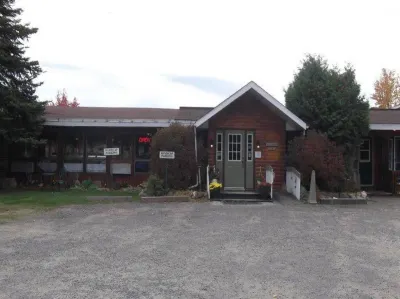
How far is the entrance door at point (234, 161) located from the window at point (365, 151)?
6110mm

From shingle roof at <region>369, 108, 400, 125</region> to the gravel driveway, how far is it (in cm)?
641

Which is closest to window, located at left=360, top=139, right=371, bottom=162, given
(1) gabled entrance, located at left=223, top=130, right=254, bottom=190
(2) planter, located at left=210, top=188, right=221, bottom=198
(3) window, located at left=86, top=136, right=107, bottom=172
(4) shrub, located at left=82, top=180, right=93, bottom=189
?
(1) gabled entrance, located at left=223, top=130, right=254, bottom=190

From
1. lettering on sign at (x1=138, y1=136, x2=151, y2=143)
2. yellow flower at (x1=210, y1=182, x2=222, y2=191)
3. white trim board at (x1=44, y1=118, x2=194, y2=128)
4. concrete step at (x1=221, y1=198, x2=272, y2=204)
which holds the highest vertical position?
white trim board at (x1=44, y1=118, x2=194, y2=128)

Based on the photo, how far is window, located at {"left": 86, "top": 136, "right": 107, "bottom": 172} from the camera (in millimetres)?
16391

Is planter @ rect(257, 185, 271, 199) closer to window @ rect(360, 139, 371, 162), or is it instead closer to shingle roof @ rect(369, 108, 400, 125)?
shingle roof @ rect(369, 108, 400, 125)

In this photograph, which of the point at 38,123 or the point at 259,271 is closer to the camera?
the point at 259,271

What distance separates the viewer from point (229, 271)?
214 inches

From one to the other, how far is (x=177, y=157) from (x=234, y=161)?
2543 mm

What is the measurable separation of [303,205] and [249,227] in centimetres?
387

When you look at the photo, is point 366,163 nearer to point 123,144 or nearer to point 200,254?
point 123,144

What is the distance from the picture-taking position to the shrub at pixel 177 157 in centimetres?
1302

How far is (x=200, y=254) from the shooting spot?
20.8 feet

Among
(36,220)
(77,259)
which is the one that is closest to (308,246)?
(77,259)

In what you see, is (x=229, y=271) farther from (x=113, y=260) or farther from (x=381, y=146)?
(x=381, y=146)
